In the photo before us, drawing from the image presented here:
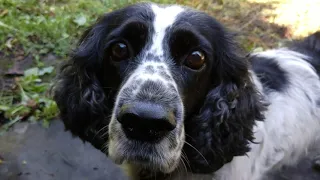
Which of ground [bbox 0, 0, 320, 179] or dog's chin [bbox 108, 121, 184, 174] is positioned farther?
ground [bbox 0, 0, 320, 179]

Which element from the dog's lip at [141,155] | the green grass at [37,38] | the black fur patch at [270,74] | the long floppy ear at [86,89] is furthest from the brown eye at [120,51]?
the green grass at [37,38]

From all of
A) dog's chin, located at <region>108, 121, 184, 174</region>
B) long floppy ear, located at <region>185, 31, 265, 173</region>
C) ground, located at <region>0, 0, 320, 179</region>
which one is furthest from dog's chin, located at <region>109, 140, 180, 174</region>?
ground, located at <region>0, 0, 320, 179</region>

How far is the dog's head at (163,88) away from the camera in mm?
2801

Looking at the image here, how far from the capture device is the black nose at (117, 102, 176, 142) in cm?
257

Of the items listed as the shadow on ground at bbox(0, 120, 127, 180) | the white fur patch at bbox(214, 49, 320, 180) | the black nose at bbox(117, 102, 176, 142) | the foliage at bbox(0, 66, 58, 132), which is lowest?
the shadow on ground at bbox(0, 120, 127, 180)

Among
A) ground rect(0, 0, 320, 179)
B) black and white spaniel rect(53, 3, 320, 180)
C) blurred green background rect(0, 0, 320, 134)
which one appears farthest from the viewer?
blurred green background rect(0, 0, 320, 134)

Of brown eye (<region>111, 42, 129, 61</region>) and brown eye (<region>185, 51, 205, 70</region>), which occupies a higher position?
brown eye (<region>185, 51, 205, 70</region>)

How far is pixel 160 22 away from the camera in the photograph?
121 inches

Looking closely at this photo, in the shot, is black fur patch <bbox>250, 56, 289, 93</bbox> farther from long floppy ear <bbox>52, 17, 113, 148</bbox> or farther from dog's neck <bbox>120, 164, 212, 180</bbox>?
long floppy ear <bbox>52, 17, 113, 148</bbox>

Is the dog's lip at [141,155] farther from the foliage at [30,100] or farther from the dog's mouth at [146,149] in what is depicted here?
the foliage at [30,100]

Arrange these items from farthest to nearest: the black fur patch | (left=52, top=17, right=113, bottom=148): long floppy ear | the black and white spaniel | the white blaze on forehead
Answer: the black fur patch, (left=52, top=17, right=113, bottom=148): long floppy ear, the white blaze on forehead, the black and white spaniel


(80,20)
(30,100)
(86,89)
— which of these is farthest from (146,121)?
(80,20)

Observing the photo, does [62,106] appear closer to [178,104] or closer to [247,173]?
[178,104]

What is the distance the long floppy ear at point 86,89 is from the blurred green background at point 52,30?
55.3 inches
